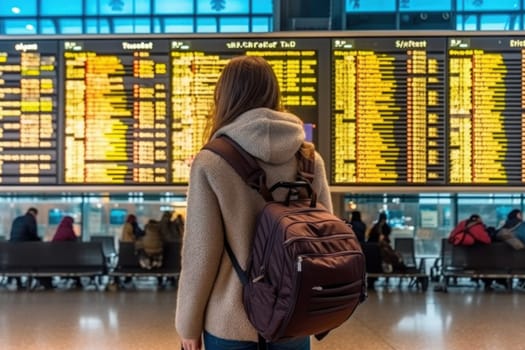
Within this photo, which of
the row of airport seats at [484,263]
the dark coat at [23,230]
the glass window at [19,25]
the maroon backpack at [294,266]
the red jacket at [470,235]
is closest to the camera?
the maroon backpack at [294,266]

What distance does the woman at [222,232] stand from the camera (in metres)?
1.69

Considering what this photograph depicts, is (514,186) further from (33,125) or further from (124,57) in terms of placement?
(33,125)

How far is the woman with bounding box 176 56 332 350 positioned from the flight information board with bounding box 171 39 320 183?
5.98 meters

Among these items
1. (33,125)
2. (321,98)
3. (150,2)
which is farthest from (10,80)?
(150,2)

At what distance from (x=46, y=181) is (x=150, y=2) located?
37.8ft

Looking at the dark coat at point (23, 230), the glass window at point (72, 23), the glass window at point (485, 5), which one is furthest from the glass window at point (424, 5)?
the dark coat at point (23, 230)

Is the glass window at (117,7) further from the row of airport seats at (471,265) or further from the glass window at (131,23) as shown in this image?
the row of airport seats at (471,265)

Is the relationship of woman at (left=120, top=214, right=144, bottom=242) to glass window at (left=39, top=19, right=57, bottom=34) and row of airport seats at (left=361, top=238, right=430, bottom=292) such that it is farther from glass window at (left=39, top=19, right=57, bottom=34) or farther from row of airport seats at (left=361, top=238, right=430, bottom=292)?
glass window at (left=39, top=19, right=57, bottom=34)

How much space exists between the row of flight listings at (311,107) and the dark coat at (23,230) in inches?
113

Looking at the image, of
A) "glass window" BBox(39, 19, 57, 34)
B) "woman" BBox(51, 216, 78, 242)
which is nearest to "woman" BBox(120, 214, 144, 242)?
"woman" BBox(51, 216, 78, 242)

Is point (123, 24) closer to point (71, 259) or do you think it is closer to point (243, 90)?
point (71, 259)

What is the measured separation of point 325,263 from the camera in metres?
1.55

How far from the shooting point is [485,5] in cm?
1678

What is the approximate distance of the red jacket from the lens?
962 cm
